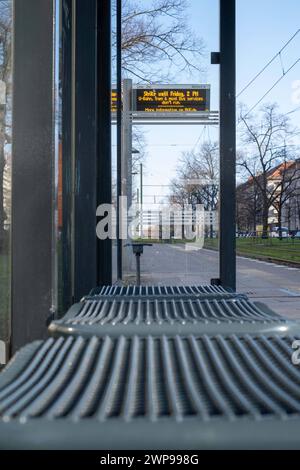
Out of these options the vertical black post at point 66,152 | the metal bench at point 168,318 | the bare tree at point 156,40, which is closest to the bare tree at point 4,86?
the metal bench at point 168,318

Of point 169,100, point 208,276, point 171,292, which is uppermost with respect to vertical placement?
point 169,100

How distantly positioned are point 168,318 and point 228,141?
6.80 ft

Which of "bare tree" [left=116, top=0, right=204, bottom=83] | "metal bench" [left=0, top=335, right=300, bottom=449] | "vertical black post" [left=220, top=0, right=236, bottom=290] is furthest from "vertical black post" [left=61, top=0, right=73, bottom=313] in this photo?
"bare tree" [left=116, top=0, right=204, bottom=83]

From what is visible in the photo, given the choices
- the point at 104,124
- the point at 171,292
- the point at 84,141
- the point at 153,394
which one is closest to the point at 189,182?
the point at 104,124

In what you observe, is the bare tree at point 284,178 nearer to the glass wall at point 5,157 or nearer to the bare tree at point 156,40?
the bare tree at point 156,40

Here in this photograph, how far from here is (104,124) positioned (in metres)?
4.11

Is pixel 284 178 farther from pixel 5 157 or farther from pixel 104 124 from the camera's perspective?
pixel 5 157

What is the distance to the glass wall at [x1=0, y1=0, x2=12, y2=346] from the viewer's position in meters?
1.84

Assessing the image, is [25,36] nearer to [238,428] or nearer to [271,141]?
[238,428]

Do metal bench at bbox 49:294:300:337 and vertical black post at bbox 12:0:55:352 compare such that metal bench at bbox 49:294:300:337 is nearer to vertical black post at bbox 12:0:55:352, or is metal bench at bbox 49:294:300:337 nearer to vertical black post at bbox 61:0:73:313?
vertical black post at bbox 12:0:55:352

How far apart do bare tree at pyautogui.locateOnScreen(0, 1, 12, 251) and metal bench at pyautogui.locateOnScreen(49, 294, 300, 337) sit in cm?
48

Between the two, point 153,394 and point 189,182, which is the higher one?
point 189,182

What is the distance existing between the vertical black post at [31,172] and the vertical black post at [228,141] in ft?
5.80
